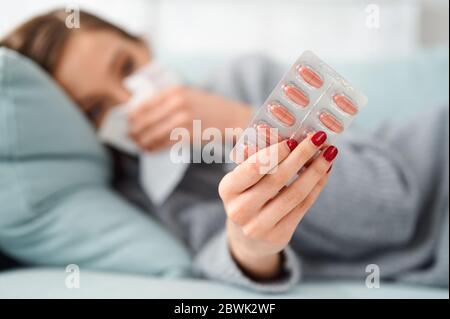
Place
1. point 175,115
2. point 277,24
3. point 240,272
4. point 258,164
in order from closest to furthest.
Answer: point 258,164
point 240,272
point 175,115
point 277,24

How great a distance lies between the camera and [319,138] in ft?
1.56

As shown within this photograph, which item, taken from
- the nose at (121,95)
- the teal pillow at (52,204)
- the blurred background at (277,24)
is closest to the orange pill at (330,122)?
the teal pillow at (52,204)

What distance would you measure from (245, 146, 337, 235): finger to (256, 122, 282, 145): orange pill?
0.04 meters

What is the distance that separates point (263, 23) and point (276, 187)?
96 cm

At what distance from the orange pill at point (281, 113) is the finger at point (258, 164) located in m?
0.02

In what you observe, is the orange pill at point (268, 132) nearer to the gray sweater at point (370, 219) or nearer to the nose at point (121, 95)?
the gray sweater at point (370, 219)

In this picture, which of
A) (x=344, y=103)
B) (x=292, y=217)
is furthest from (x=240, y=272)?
(x=344, y=103)

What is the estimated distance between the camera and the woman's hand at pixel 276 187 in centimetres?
47

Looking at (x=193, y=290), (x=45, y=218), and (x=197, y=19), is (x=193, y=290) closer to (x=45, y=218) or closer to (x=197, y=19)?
(x=45, y=218)

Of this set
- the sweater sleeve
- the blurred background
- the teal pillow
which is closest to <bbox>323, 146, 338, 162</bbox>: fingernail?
the sweater sleeve

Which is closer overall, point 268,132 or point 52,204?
point 268,132

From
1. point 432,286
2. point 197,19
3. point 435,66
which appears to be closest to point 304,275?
point 432,286

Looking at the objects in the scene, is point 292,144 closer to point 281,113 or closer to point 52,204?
point 281,113

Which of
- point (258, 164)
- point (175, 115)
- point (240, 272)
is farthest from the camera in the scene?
point (175, 115)
